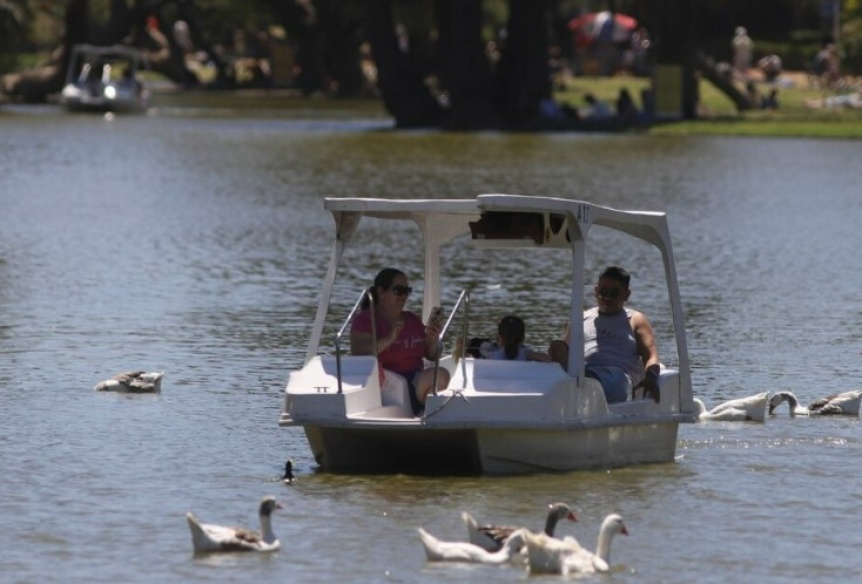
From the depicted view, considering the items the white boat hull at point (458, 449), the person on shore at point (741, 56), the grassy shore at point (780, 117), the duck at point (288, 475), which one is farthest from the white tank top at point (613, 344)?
the person on shore at point (741, 56)

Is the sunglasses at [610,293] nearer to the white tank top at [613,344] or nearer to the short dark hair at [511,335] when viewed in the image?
the white tank top at [613,344]

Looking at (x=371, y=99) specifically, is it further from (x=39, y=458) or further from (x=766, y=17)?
(x=39, y=458)

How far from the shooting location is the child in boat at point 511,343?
14461 mm

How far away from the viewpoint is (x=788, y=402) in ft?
57.8

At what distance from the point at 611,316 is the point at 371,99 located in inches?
2982

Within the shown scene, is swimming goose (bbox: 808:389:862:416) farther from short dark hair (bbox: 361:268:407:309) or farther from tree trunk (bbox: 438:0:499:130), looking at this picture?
tree trunk (bbox: 438:0:499:130)

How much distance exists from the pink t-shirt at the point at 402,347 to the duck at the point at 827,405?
3.82 m

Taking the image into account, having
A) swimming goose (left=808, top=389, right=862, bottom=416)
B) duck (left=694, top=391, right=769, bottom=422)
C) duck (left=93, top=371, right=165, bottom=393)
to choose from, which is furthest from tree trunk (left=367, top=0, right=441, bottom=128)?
duck (left=694, top=391, right=769, bottom=422)

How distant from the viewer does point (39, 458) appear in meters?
15.4

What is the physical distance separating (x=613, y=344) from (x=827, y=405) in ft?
9.69

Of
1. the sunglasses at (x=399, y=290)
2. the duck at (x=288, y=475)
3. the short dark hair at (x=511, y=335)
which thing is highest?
the sunglasses at (x=399, y=290)

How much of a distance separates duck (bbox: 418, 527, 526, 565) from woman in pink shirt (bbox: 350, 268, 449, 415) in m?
2.62

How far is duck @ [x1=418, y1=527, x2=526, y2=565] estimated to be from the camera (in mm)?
11891

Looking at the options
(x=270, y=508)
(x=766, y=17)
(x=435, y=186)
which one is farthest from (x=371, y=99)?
(x=270, y=508)
